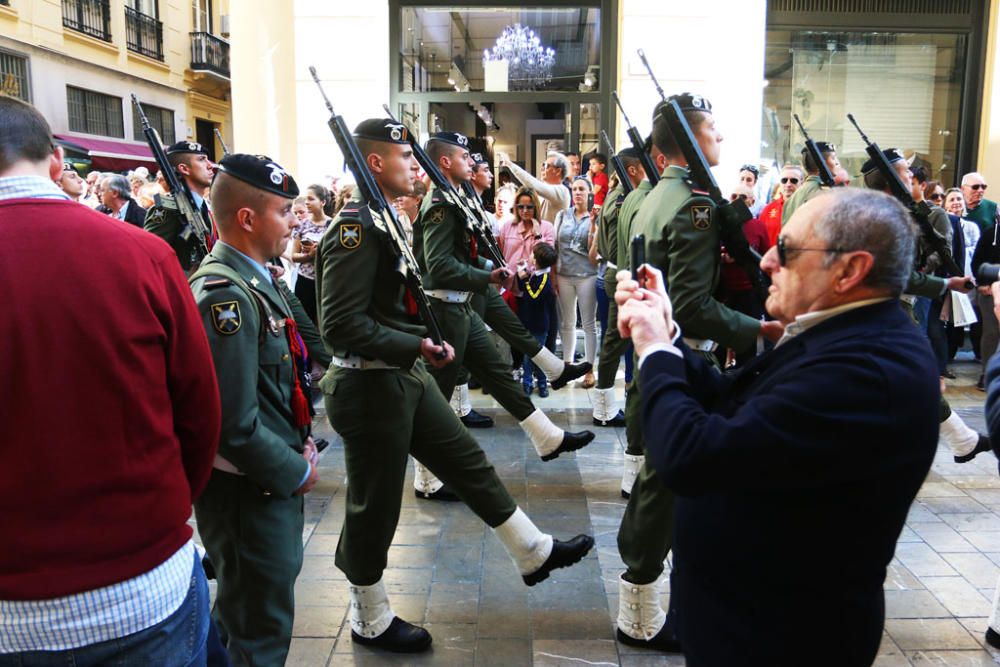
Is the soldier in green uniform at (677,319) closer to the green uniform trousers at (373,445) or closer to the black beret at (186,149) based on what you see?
the green uniform trousers at (373,445)

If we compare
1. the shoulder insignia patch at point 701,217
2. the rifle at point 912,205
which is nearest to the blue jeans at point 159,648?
the shoulder insignia patch at point 701,217

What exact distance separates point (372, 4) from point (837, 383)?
9305mm

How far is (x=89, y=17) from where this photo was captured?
78.2 feet

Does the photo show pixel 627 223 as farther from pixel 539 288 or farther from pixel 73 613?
pixel 73 613

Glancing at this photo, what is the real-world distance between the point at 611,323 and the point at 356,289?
370 cm

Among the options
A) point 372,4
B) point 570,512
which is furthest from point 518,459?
point 372,4

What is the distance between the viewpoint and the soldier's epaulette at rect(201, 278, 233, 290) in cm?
245

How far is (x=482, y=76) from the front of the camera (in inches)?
436

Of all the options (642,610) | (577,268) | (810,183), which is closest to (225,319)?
(642,610)

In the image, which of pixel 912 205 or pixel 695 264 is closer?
pixel 695 264

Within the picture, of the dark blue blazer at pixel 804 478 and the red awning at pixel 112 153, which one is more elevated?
the red awning at pixel 112 153

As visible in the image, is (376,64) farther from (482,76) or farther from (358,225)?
(358,225)

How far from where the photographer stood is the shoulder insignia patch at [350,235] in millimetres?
3342

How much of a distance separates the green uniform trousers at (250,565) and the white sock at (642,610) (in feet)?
4.95
